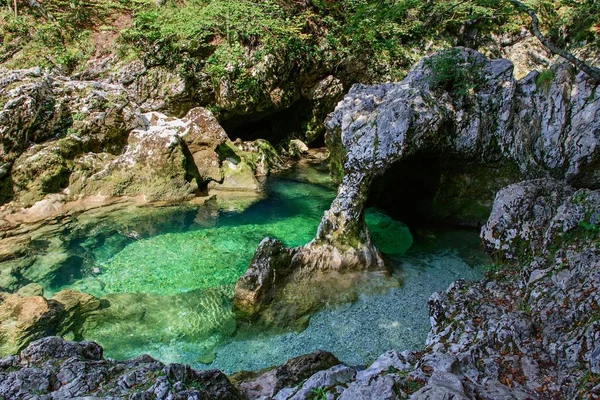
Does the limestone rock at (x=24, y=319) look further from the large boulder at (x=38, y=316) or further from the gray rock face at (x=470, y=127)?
the gray rock face at (x=470, y=127)

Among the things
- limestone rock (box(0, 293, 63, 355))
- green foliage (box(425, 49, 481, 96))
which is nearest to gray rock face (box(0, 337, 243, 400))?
limestone rock (box(0, 293, 63, 355))

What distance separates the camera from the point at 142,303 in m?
6.97

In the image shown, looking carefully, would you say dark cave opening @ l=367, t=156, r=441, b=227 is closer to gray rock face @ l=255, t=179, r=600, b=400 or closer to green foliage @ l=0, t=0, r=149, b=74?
gray rock face @ l=255, t=179, r=600, b=400

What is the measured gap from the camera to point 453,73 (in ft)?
28.8

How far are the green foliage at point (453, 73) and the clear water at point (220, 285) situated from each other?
11.1 ft

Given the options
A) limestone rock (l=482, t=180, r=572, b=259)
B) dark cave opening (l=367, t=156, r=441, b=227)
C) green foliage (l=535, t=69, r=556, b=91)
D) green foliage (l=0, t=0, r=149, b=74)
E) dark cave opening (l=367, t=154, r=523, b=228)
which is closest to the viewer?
limestone rock (l=482, t=180, r=572, b=259)

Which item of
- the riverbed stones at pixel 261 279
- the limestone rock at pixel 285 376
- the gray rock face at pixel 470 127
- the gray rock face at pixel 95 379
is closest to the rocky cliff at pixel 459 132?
the gray rock face at pixel 470 127

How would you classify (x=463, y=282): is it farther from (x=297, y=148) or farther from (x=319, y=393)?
(x=297, y=148)

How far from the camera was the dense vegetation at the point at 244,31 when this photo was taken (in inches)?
541

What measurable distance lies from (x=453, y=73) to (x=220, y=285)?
22.1ft

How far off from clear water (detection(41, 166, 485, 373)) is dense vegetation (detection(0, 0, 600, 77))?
6.20 m

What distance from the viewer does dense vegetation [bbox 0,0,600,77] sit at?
45.1 feet

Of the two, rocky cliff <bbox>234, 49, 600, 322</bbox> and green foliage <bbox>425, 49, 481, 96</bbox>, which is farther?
green foliage <bbox>425, 49, 481, 96</bbox>

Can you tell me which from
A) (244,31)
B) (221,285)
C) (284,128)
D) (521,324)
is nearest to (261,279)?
(221,285)
